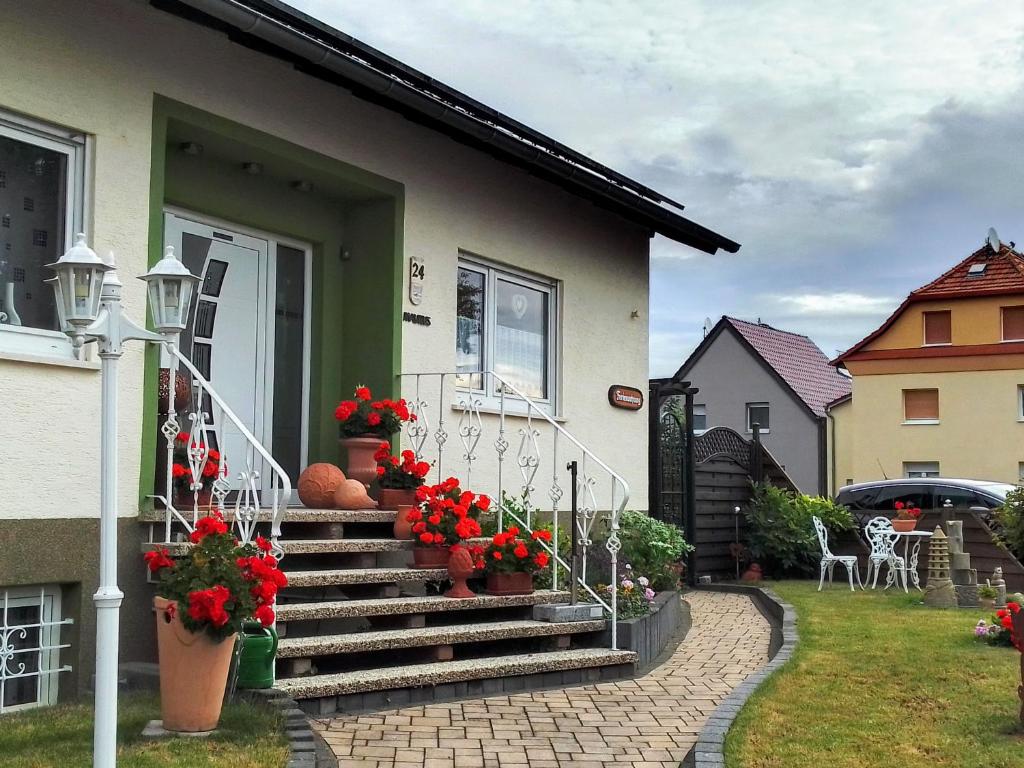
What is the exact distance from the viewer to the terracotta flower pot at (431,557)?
7340mm

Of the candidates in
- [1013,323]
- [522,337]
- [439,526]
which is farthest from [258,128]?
[1013,323]

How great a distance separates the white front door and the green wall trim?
11 cm

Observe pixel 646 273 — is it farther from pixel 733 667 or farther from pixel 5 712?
pixel 5 712

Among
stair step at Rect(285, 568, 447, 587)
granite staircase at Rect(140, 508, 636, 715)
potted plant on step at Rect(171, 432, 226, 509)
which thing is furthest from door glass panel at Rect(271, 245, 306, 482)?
stair step at Rect(285, 568, 447, 587)

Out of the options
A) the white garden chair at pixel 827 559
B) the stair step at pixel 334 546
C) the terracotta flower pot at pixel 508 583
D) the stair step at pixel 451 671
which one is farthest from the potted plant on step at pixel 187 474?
the white garden chair at pixel 827 559

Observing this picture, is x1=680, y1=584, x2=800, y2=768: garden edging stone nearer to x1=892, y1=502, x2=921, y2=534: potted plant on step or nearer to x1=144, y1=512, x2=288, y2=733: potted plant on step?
x1=892, y1=502, x2=921, y2=534: potted plant on step

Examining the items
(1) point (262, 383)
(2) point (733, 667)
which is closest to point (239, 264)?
(1) point (262, 383)

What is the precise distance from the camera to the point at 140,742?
4.72 meters

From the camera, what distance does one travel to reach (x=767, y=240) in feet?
74.7

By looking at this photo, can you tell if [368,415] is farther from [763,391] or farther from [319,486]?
[763,391]

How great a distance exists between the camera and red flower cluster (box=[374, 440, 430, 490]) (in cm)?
777

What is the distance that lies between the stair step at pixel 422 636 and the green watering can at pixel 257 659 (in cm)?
30

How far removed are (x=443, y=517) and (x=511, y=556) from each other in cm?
52

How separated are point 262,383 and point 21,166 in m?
2.56
